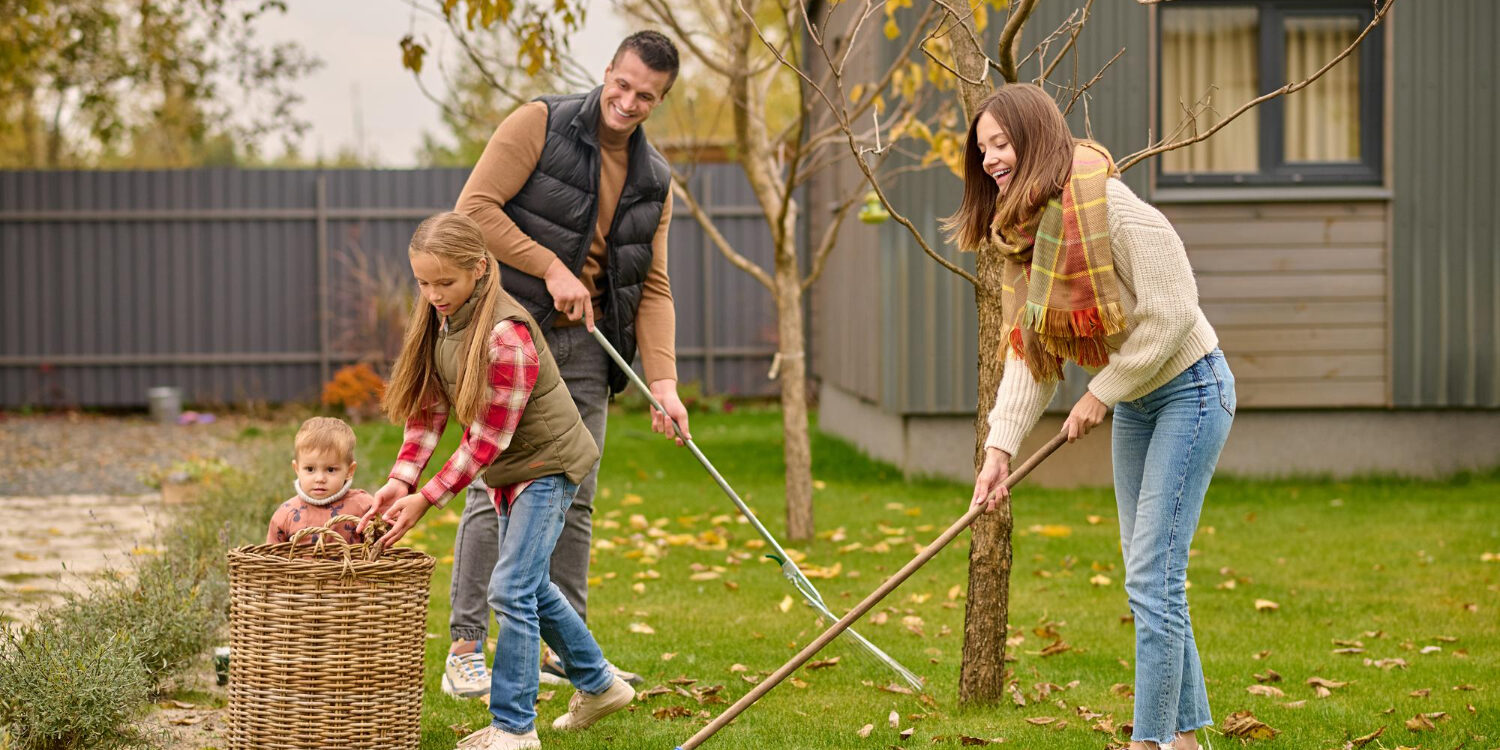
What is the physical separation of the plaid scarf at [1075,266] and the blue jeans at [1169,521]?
0.20 metres

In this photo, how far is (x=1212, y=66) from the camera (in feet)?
28.8

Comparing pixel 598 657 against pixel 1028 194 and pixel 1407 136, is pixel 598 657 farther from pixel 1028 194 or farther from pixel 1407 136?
pixel 1407 136

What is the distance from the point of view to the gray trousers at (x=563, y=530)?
13.4ft

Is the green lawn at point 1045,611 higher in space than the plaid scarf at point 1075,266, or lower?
lower

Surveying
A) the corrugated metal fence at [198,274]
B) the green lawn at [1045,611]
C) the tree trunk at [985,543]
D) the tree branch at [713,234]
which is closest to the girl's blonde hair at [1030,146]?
the tree trunk at [985,543]

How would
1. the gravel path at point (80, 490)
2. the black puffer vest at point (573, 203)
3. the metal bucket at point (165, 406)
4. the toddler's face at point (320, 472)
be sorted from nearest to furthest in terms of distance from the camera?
the toddler's face at point (320, 472) < the black puffer vest at point (573, 203) < the gravel path at point (80, 490) < the metal bucket at point (165, 406)

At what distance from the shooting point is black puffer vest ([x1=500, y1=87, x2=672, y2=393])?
4035 mm

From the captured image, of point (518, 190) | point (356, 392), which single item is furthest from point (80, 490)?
point (518, 190)

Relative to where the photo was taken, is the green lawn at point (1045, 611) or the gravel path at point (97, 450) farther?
the gravel path at point (97, 450)

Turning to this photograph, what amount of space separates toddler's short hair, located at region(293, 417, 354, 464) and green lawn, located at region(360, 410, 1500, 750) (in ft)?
2.55

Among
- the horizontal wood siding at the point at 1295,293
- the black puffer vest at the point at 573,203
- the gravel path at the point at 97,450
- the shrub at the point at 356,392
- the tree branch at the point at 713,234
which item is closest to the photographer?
the black puffer vest at the point at 573,203

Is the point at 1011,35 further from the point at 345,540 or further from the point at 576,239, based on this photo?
the point at 345,540

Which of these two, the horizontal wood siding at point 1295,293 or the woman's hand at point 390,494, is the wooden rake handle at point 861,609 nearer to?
the woman's hand at point 390,494

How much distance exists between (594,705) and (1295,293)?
20.0 ft
